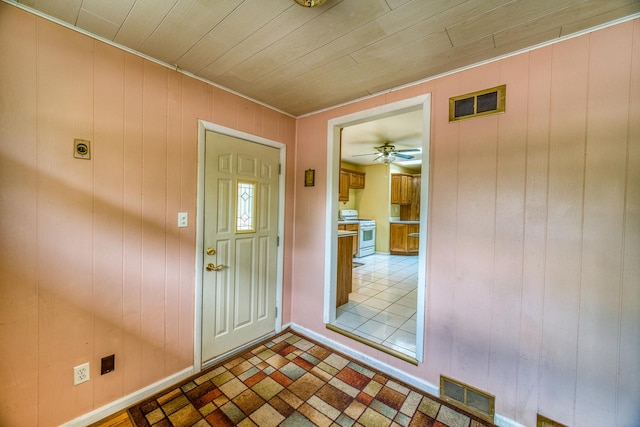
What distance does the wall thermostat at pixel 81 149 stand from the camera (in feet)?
4.86

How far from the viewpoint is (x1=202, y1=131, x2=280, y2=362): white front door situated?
2135 millimetres

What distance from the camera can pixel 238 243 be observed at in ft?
7.68

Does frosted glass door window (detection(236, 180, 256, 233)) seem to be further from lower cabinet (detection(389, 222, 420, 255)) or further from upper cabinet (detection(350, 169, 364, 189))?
A: lower cabinet (detection(389, 222, 420, 255))

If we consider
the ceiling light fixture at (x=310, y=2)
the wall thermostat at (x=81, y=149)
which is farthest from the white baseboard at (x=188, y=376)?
the ceiling light fixture at (x=310, y=2)

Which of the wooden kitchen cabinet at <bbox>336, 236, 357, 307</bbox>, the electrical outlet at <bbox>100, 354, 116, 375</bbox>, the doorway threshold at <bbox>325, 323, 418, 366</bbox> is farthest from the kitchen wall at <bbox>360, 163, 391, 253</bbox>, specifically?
the electrical outlet at <bbox>100, 354, 116, 375</bbox>

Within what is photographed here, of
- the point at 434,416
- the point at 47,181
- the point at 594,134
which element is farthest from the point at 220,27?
the point at 434,416

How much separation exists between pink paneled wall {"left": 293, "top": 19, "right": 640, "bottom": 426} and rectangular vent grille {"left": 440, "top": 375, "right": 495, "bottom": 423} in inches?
2.0

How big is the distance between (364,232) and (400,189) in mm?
1660

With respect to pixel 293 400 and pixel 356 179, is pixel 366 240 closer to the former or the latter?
pixel 356 179

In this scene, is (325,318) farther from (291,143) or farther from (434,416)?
(291,143)

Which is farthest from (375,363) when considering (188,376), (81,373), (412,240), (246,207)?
(412,240)

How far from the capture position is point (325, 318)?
8.45 ft

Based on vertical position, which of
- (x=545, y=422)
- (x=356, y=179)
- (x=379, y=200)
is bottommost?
(x=545, y=422)

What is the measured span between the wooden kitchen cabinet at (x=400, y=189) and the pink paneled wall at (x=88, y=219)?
5.70 meters
